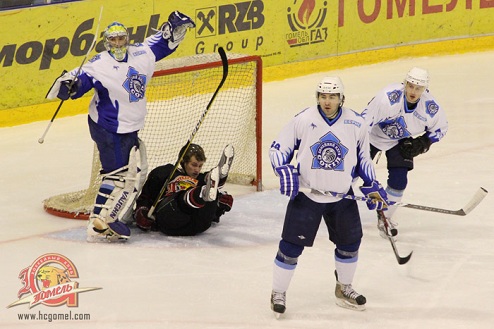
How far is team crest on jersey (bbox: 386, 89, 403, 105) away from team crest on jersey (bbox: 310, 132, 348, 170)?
3.97 feet

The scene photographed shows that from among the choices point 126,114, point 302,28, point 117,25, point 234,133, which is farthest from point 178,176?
point 302,28

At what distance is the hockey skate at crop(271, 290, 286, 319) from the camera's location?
5.28 m

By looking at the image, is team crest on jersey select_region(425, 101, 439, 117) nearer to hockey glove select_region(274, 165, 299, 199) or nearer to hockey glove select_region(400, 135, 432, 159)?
hockey glove select_region(400, 135, 432, 159)

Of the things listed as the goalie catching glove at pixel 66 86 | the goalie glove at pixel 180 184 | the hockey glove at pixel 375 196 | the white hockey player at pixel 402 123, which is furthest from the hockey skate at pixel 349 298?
the goalie catching glove at pixel 66 86

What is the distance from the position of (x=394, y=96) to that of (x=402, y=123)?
17cm

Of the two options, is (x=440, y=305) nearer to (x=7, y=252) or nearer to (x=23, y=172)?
(x=7, y=252)

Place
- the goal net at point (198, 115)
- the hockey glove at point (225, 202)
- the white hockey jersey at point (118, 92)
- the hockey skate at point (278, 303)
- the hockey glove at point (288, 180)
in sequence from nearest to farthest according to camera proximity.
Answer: the hockey glove at point (288, 180), the hockey skate at point (278, 303), the white hockey jersey at point (118, 92), the hockey glove at point (225, 202), the goal net at point (198, 115)

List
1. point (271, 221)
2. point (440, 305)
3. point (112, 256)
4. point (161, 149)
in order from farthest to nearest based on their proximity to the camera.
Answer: point (161, 149) → point (271, 221) → point (112, 256) → point (440, 305)

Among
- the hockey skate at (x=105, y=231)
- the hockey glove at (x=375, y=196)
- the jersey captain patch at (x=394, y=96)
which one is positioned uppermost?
the jersey captain patch at (x=394, y=96)

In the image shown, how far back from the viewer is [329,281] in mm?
5828

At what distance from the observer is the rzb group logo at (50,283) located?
5484mm

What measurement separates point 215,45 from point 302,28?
102cm

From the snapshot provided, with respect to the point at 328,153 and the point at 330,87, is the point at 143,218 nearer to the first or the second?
the point at 328,153

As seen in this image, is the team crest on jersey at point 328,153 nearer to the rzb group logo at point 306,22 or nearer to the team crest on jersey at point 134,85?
the team crest on jersey at point 134,85
